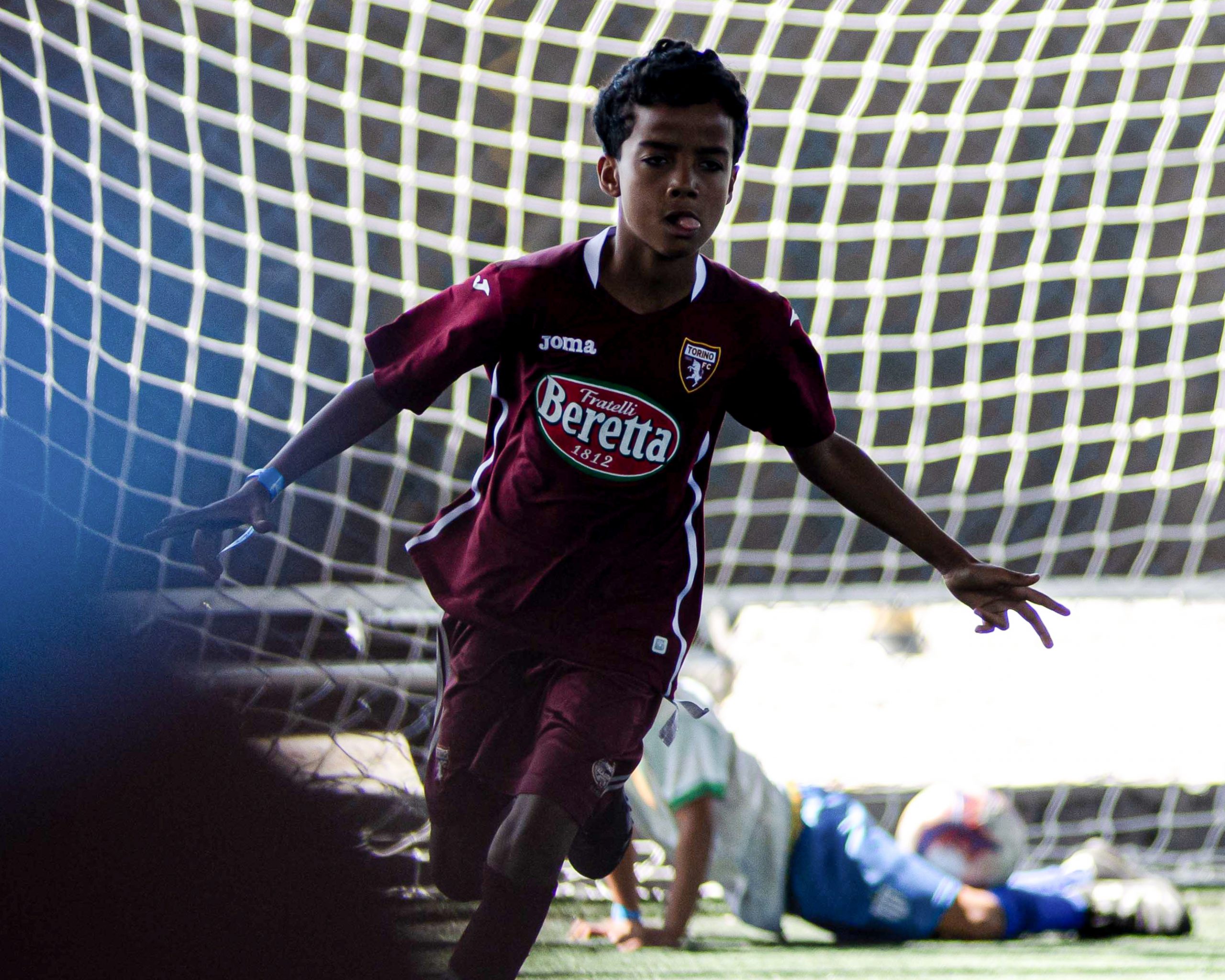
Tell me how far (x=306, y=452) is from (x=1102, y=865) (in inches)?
68.7

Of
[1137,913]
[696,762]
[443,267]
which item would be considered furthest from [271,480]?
[443,267]

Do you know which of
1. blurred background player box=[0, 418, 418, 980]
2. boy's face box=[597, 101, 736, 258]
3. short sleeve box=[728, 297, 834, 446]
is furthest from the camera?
short sleeve box=[728, 297, 834, 446]

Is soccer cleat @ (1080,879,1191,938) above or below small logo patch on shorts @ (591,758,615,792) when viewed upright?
below

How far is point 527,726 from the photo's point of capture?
146 cm

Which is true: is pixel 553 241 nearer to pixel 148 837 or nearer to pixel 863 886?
pixel 863 886

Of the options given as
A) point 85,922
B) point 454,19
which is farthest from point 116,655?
point 454,19

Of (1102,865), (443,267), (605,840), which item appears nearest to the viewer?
(605,840)

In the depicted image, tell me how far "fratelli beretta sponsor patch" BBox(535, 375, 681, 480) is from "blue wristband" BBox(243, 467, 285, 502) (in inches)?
11.0

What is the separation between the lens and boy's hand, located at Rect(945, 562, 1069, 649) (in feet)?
4.53

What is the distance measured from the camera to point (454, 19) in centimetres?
258

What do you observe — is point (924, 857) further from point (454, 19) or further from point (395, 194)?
point (395, 194)

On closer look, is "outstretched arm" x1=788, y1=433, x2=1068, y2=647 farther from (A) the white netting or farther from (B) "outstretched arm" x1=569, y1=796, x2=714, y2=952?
(A) the white netting

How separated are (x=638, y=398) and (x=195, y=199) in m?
1.59

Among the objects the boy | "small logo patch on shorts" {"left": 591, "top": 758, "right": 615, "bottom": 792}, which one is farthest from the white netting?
"small logo patch on shorts" {"left": 591, "top": 758, "right": 615, "bottom": 792}
